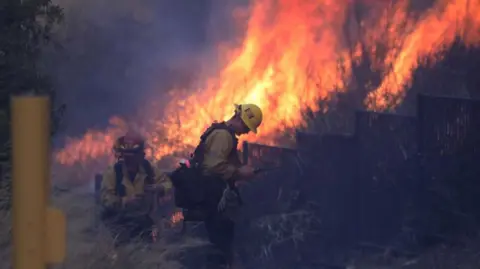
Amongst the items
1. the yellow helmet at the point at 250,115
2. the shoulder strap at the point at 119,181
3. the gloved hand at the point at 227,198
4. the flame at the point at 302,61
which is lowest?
the gloved hand at the point at 227,198

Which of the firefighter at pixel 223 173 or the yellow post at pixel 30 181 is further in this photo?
the firefighter at pixel 223 173

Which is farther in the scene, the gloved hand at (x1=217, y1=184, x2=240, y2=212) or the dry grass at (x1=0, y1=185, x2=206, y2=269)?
the gloved hand at (x1=217, y1=184, x2=240, y2=212)

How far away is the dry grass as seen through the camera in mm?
5301

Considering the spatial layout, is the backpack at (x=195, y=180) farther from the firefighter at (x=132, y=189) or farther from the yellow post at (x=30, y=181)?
the yellow post at (x=30, y=181)

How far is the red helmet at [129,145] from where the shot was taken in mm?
7637

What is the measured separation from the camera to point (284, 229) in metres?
7.83

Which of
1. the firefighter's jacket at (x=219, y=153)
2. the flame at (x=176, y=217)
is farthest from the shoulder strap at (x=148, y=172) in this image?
the firefighter's jacket at (x=219, y=153)

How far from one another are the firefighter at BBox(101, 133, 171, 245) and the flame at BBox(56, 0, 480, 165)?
55 centimetres

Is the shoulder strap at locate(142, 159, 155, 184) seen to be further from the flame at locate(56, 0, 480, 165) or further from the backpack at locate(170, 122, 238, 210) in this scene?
the flame at locate(56, 0, 480, 165)

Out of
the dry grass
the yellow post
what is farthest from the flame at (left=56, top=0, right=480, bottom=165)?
the yellow post

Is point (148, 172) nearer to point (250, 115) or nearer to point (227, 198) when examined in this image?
point (227, 198)

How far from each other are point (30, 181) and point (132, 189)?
556 cm

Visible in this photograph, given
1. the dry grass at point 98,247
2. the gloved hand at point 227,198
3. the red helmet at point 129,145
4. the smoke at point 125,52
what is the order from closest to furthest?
1. the dry grass at point 98,247
2. the gloved hand at point 227,198
3. the red helmet at point 129,145
4. the smoke at point 125,52

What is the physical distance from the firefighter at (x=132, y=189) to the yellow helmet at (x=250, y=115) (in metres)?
0.98
